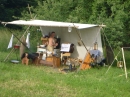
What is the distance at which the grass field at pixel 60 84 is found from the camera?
263 inches

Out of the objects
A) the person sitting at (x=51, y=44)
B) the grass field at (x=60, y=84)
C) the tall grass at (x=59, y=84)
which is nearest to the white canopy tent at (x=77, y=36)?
the person sitting at (x=51, y=44)

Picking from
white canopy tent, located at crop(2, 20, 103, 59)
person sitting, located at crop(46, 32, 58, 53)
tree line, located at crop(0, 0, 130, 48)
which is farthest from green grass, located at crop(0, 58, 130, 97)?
tree line, located at crop(0, 0, 130, 48)

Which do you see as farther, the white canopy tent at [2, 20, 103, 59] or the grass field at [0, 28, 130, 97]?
the white canopy tent at [2, 20, 103, 59]

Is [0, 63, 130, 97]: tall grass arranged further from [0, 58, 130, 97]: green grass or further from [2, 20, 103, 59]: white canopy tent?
[2, 20, 103, 59]: white canopy tent

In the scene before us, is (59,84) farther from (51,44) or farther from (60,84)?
(51,44)

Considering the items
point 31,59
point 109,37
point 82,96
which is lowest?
point 82,96

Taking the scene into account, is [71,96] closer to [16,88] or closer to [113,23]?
[16,88]

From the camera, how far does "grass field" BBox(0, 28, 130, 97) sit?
6.67m

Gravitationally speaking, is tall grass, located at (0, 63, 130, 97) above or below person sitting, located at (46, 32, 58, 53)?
below

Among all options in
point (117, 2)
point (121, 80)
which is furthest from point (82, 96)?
point (117, 2)

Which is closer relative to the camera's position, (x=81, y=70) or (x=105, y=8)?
(x=81, y=70)

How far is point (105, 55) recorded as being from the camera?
11.4 m

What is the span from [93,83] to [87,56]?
2.48 m

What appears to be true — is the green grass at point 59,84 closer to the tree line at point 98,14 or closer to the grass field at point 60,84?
the grass field at point 60,84
